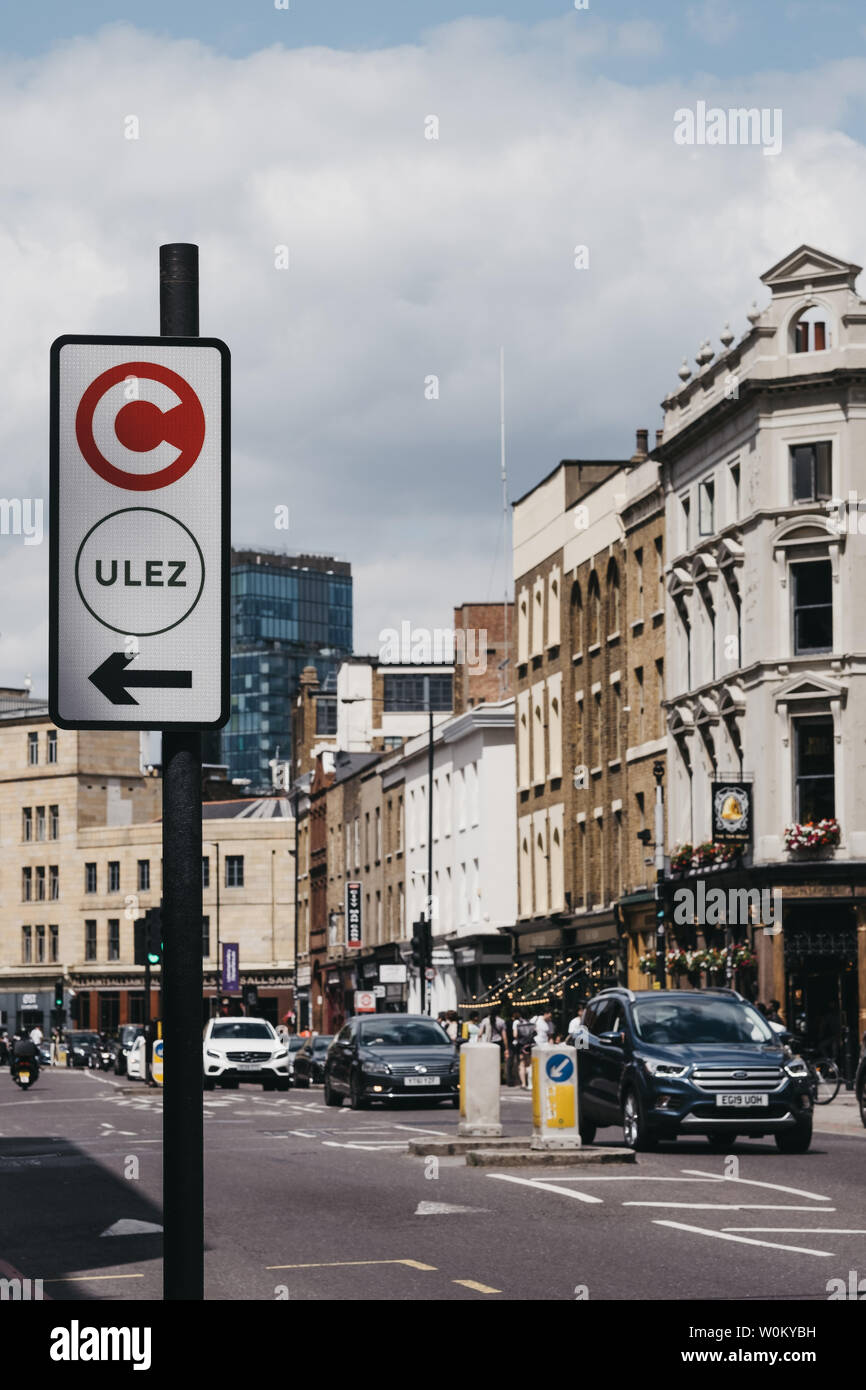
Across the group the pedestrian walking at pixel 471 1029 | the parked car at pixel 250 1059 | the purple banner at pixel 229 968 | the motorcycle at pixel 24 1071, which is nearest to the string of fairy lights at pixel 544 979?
the pedestrian walking at pixel 471 1029

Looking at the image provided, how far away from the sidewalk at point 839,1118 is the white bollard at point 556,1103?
302 inches

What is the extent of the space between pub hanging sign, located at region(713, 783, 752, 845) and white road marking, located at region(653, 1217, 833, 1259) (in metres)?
31.4

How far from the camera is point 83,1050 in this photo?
8775 cm

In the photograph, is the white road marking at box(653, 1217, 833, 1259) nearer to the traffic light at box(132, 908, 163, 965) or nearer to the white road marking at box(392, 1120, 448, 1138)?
the white road marking at box(392, 1120, 448, 1138)

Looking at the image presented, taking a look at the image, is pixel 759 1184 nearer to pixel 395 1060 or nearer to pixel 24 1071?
pixel 395 1060

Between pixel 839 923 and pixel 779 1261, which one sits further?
pixel 839 923

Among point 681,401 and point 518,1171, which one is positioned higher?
point 681,401

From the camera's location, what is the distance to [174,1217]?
4746 mm

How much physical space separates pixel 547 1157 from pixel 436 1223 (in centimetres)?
552

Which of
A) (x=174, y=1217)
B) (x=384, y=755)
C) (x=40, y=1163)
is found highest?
(x=384, y=755)
